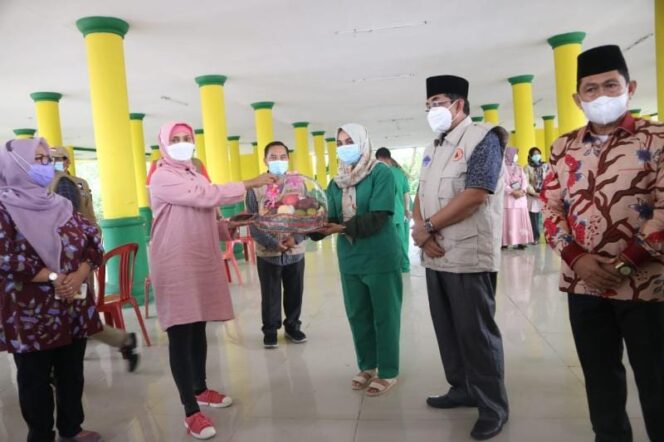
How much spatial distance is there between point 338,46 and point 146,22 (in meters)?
2.59

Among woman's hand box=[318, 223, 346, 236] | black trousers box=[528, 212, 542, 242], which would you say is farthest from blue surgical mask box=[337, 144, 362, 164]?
black trousers box=[528, 212, 542, 242]

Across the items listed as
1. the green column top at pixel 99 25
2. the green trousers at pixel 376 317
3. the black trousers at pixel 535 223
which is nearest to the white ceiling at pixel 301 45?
the green column top at pixel 99 25

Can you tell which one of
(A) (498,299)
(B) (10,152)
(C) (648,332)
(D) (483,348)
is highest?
(B) (10,152)

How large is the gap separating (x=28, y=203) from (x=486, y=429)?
7.12ft

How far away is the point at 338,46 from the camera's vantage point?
6.86 metres

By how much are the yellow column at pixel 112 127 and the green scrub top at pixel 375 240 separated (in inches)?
140

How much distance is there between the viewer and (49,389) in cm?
216

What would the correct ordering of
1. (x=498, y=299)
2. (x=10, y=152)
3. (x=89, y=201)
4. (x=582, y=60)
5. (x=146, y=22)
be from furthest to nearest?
(x=146, y=22), (x=498, y=299), (x=89, y=201), (x=10, y=152), (x=582, y=60)

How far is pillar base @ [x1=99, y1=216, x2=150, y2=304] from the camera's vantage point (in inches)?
211

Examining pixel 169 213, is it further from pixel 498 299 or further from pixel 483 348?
pixel 498 299

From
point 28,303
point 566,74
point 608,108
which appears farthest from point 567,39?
point 28,303

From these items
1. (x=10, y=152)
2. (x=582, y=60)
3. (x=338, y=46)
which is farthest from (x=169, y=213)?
(x=338, y=46)

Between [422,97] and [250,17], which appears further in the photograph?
[422,97]

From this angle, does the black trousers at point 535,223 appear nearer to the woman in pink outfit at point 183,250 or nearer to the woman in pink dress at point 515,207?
the woman in pink dress at point 515,207
